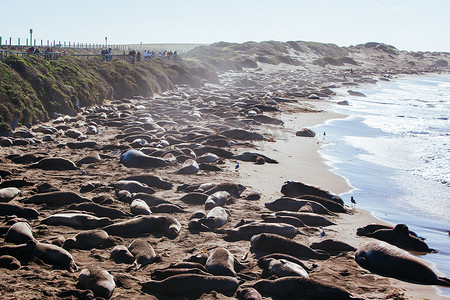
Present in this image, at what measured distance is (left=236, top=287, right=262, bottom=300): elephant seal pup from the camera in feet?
16.0

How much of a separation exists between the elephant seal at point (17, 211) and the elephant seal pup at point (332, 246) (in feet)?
15.0

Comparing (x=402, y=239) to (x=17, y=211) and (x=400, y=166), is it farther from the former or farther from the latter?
(x=400, y=166)

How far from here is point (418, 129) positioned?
21625 millimetres

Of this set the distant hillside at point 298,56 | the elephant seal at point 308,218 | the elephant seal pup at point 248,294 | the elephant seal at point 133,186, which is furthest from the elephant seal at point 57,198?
the distant hillside at point 298,56

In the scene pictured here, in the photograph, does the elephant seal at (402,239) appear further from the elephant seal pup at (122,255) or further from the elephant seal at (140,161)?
the elephant seal at (140,161)

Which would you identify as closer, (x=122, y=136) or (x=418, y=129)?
(x=122, y=136)

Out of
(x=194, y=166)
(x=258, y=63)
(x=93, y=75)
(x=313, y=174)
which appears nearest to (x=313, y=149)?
(x=313, y=174)

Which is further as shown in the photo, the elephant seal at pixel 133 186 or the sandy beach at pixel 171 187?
the elephant seal at pixel 133 186

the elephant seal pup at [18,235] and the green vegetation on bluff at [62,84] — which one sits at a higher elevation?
the green vegetation on bluff at [62,84]

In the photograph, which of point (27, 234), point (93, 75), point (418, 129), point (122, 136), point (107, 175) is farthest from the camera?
point (93, 75)

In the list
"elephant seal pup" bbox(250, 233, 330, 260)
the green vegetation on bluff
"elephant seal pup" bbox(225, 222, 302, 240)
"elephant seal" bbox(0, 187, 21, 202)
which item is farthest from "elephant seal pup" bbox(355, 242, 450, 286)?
the green vegetation on bluff

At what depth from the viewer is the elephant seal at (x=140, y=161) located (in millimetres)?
11078

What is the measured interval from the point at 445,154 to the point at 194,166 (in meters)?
9.83

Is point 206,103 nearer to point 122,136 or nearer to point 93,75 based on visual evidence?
point 93,75
